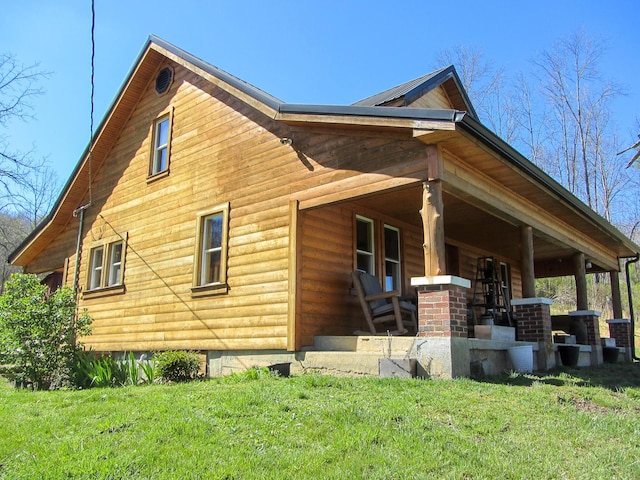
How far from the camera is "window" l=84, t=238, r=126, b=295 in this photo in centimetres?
1284

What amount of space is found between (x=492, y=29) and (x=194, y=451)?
63.6ft

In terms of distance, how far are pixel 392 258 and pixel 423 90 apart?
3748 mm

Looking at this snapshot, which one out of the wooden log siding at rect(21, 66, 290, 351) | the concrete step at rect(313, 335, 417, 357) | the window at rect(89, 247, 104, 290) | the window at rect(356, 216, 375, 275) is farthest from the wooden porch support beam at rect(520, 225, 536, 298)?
the window at rect(89, 247, 104, 290)

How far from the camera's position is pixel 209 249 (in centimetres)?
1064

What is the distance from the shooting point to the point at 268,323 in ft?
29.4

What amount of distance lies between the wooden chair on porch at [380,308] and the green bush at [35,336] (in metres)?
5.00

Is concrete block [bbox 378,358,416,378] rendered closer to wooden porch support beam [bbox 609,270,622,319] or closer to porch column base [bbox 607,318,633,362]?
porch column base [bbox 607,318,633,362]

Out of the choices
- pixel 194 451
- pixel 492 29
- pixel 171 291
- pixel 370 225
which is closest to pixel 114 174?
pixel 171 291

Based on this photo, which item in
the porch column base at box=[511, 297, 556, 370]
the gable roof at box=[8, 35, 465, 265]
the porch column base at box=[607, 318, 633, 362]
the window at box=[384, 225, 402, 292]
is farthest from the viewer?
the porch column base at box=[607, 318, 633, 362]

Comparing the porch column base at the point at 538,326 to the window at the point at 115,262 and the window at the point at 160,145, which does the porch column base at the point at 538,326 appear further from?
the window at the point at 115,262

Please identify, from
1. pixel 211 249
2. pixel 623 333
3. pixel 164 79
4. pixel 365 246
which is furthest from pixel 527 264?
pixel 164 79

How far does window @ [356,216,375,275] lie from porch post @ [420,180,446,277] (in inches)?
127

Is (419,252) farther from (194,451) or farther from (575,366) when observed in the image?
(194,451)

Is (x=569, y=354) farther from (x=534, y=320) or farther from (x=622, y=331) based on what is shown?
(x=622, y=331)
